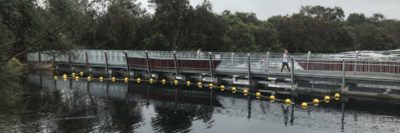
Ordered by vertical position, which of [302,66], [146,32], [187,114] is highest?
[146,32]

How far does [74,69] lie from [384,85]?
103 ft

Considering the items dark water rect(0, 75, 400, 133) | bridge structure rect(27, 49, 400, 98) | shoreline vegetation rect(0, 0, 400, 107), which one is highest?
shoreline vegetation rect(0, 0, 400, 107)

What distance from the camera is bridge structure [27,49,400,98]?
2403 centimetres

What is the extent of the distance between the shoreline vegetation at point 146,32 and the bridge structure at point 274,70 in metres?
2.17

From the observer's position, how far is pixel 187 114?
21922 millimetres

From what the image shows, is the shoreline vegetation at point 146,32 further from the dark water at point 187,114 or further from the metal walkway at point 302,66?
the metal walkway at point 302,66

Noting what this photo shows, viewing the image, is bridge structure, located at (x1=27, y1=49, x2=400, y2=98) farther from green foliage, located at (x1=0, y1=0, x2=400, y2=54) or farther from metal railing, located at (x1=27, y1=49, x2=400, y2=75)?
green foliage, located at (x1=0, y1=0, x2=400, y2=54)

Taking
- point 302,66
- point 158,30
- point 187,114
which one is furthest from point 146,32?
point 187,114

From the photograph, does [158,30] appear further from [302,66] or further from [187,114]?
[187,114]

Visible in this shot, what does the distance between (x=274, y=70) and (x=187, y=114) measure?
8.53 m

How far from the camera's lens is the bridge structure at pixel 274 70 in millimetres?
24031

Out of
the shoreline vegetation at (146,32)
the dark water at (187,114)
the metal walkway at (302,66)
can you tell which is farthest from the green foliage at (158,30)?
the metal walkway at (302,66)

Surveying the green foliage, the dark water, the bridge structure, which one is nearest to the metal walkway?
the bridge structure

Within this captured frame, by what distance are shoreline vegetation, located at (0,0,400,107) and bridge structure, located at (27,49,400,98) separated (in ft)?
7.13
